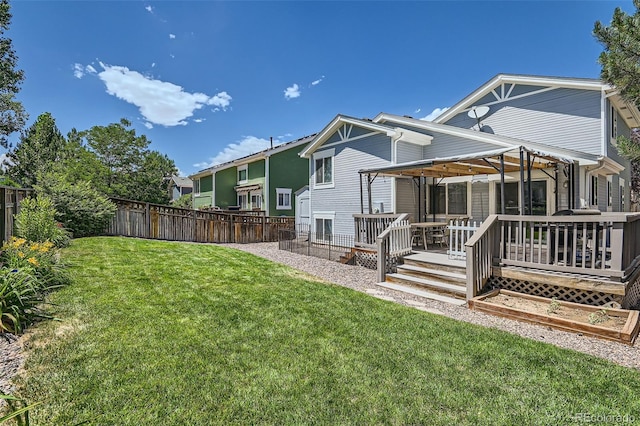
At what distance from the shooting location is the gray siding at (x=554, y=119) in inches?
410

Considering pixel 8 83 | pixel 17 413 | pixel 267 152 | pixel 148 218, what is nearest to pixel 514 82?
pixel 267 152

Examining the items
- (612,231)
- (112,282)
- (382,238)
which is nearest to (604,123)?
(612,231)

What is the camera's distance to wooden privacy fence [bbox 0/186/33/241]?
6.20 m

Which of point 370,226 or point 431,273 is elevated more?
point 370,226

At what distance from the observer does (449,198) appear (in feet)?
38.8

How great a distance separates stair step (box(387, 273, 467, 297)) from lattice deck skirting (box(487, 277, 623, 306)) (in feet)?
2.20

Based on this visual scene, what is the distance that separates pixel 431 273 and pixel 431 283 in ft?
1.09

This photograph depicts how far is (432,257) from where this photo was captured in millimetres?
8469

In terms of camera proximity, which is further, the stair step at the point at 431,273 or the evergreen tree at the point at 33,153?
the evergreen tree at the point at 33,153

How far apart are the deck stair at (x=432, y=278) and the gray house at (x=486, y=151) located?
264cm

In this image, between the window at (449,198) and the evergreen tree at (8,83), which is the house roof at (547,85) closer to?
the window at (449,198)

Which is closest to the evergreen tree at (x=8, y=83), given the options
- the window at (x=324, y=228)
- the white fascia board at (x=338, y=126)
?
the white fascia board at (x=338, y=126)

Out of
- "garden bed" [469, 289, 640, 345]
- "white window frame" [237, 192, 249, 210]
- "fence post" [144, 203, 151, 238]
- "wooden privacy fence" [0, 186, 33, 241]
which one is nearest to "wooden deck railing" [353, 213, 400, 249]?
"garden bed" [469, 289, 640, 345]

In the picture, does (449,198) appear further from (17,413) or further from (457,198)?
(17,413)
